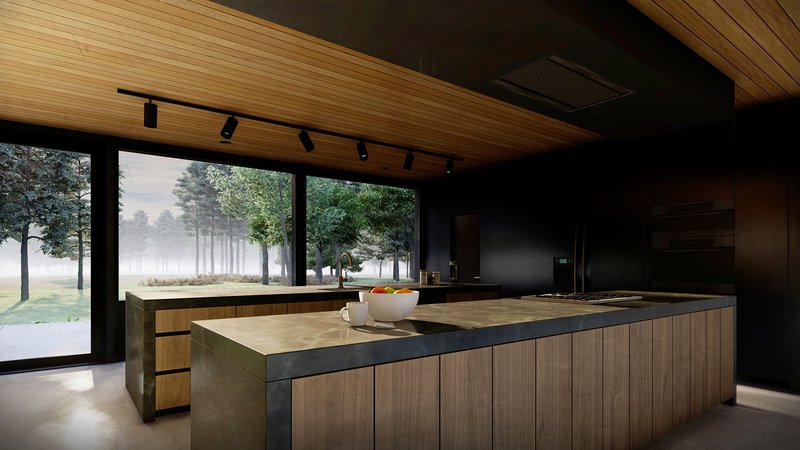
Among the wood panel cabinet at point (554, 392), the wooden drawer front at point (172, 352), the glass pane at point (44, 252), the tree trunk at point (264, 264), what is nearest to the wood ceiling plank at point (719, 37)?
the wood panel cabinet at point (554, 392)

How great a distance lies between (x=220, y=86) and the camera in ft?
11.8

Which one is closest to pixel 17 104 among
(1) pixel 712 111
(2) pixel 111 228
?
(2) pixel 111 228

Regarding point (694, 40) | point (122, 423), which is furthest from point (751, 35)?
point (122, 423)

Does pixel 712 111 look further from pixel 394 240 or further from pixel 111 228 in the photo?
pixel 394 240

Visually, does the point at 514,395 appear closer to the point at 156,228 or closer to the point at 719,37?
the point at 719,37

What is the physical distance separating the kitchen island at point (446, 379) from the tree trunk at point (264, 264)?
5.82 m

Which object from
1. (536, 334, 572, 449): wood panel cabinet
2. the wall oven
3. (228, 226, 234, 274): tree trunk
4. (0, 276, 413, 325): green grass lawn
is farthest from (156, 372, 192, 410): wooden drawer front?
the wall oven

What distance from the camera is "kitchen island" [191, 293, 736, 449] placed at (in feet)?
4.51

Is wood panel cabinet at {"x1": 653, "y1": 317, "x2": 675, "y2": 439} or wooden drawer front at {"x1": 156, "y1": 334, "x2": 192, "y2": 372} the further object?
wooden drawer front at {"x1": 156, "y1": 334, "x2": 192, "y2": 372}

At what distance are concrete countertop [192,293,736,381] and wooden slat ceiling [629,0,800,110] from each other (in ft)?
5.20

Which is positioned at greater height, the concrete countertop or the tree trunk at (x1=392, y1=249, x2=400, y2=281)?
the concrete countertop

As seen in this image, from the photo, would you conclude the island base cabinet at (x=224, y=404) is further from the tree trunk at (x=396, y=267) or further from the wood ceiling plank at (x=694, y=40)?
the tree trunk at (x=396, y=267)

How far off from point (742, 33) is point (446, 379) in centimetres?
272

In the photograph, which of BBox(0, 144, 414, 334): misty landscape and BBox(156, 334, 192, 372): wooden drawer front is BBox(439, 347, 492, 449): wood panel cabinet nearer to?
BBox(156, 334, 192, 372): wooden drawer front
